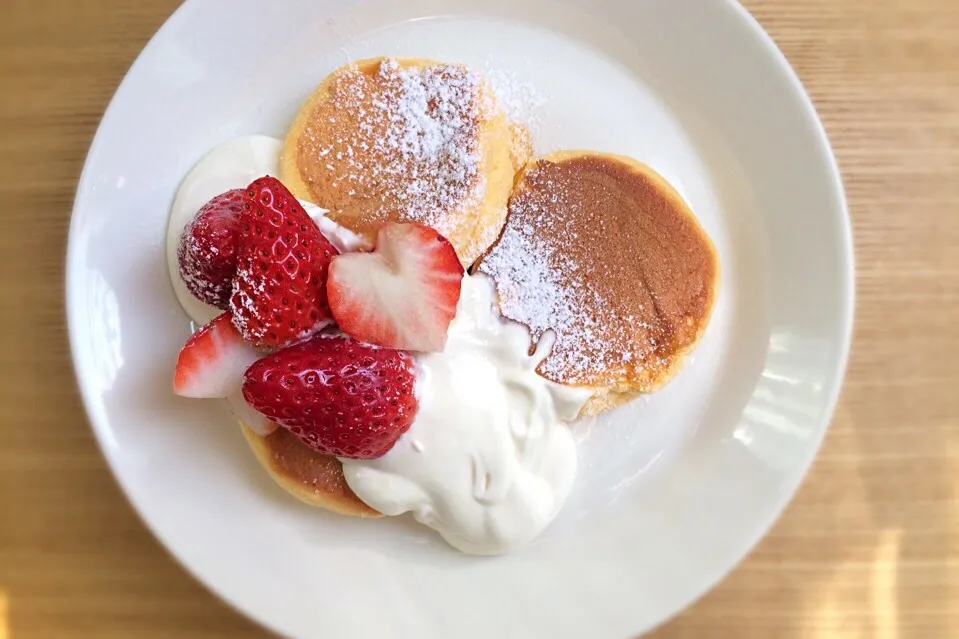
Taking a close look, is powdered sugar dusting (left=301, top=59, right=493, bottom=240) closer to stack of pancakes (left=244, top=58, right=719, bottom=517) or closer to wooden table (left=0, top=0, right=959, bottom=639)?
stack of pancakes (left=244, top=58, right=719, bottom=517)

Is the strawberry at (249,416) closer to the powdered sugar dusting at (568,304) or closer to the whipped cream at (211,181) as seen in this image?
the whipped cream at (211,181)

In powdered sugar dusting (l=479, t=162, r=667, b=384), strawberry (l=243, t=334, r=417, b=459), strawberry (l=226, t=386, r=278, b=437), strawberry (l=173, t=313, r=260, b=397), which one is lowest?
strawberry (l=226, t=386, r=278, b=437)

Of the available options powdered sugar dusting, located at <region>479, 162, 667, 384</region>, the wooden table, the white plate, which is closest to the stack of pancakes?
powdered sugar dusting, located at <region>479, 162, 667, 384</region>

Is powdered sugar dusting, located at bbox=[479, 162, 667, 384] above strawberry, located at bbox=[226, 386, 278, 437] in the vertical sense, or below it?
above

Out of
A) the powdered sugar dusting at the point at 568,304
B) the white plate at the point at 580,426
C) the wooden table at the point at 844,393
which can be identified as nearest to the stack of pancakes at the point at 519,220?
the powdered sugar dusting at the point at 568,304

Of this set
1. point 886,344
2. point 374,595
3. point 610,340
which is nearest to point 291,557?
point 374,595

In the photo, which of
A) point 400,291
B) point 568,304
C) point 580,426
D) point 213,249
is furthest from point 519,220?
point 213,249

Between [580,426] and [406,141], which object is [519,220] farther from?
[580,426]
